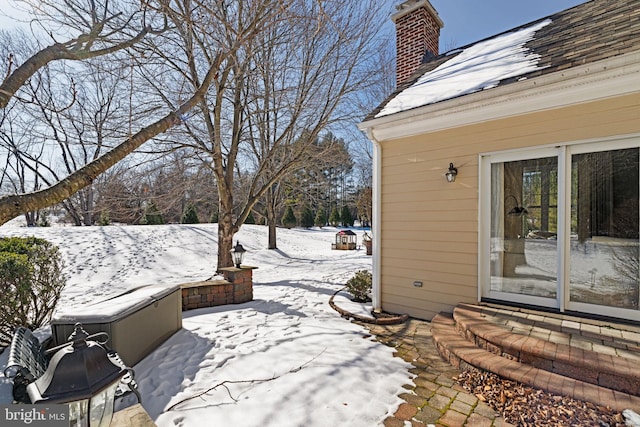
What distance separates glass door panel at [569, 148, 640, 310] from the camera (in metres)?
3.23

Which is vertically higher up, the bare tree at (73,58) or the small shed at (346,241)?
the bare tree at (73,58)

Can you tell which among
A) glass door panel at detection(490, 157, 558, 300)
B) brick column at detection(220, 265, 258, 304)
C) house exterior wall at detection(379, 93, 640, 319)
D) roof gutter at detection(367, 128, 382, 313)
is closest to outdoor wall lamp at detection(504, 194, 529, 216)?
glass door panel at detection(490, 157, 558, 300)

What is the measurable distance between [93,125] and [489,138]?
7852 millimetres

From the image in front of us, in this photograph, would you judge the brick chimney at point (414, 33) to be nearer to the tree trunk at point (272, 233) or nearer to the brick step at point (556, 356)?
the brick step at point (556, 356)

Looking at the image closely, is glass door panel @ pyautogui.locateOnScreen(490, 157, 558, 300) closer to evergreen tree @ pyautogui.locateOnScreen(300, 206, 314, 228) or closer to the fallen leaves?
the fallen leaves

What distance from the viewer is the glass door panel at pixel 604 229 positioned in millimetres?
3234

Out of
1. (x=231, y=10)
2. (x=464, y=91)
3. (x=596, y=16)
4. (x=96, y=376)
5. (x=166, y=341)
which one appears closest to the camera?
(x=96, y=376)

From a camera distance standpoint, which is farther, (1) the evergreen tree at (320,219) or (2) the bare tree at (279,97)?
(1) the evergreen tree at (320,219)

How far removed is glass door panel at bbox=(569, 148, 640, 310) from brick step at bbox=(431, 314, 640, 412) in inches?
56.2

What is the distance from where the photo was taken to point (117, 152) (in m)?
3.03

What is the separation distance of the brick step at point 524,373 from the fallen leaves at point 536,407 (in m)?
0.05

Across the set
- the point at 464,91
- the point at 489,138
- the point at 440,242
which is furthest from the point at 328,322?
the point at 464,91

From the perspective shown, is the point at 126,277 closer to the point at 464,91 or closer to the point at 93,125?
the point at 93,125

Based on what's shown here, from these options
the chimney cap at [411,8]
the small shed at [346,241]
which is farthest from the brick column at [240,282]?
the small shed at [346,241]
